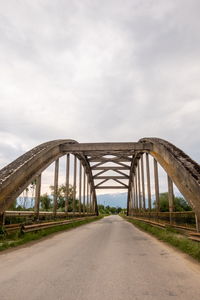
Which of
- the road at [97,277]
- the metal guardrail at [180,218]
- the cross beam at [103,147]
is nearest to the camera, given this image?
the road at [97,277]

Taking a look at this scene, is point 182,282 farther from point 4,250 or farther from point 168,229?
point 168,229

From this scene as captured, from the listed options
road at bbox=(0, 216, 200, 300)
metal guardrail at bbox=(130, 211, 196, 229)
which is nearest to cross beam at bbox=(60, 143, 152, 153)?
metal guardrail at bbox=(130, 211, 196, 229)

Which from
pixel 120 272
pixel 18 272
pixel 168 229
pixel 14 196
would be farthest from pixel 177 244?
pixel 14 196

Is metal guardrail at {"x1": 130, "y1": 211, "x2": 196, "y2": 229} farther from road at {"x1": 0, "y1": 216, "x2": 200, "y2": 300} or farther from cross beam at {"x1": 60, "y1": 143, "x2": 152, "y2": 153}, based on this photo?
cross beam at {"x1": 60, "y1": 143, "x2": 152, "y2": 153}

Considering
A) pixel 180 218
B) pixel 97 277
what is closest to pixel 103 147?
pixel 180 218

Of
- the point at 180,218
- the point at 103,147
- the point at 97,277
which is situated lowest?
the point at 97,277

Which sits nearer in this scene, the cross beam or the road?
the road

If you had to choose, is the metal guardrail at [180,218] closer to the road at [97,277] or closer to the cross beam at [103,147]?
the road at [97,277]

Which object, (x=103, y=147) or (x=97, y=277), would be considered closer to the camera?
(x=97, y=277)

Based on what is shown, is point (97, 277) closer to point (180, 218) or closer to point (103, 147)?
point (180, 218)

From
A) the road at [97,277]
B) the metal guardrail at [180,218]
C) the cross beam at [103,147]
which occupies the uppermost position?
the cross beam at [103,147]

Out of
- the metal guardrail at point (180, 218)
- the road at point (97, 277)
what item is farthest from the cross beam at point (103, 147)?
the road at point (97, 277)

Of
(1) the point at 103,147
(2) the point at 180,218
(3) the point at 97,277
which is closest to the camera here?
(3) the point at 97,277

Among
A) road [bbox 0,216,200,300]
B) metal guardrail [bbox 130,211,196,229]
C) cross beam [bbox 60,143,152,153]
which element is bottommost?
road [bbox 0,216,200,300]
